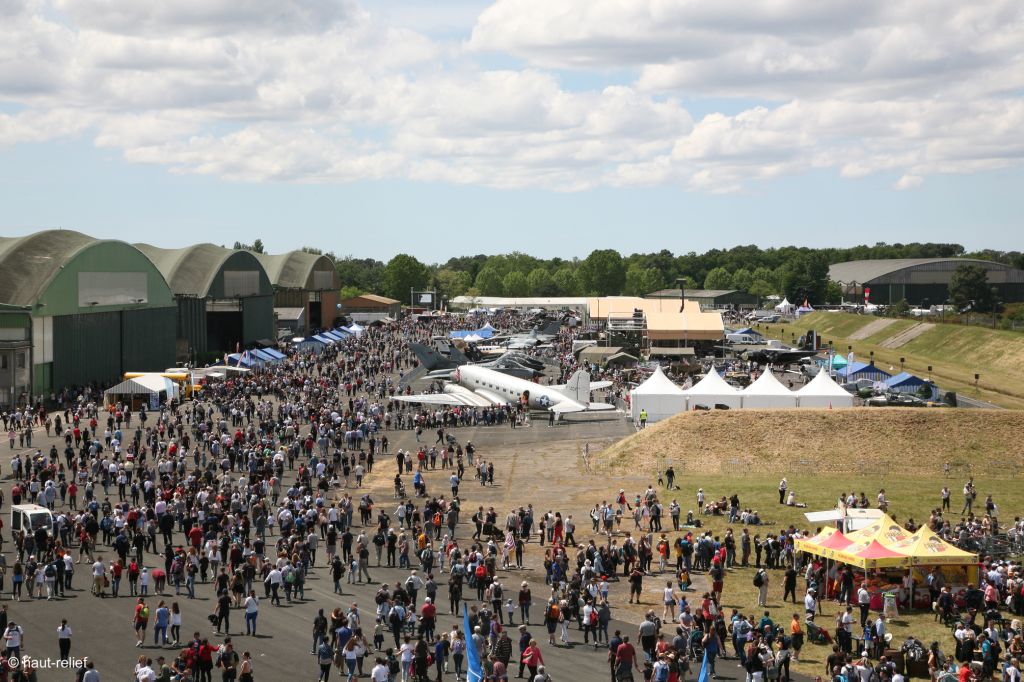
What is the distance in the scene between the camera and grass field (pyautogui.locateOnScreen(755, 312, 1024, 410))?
80.1 metres

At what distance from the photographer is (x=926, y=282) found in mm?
175250

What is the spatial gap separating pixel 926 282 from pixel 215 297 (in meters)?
121

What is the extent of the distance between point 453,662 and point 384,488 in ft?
65.4

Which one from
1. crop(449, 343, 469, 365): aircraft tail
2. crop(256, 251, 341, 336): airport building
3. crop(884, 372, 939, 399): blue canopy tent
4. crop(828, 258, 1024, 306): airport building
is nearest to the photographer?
crop(884, 372, 939, 399): blue canopy tent

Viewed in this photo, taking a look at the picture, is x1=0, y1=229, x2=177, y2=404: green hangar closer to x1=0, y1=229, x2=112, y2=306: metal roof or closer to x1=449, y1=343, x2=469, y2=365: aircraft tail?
x1=0, y1=229, x2=112, y2=306: metal roof

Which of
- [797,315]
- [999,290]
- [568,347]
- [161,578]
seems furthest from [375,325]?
[161,578]

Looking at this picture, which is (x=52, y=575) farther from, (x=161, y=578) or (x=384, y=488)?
(x=384, y=488)

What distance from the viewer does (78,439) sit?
155 feet

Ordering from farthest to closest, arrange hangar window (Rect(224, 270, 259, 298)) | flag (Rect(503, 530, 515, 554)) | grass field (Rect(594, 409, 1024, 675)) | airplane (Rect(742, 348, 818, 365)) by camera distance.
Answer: hangar window (Rect(224, 270, 259, 298)) → airplane (Rect(742, 348, 818, 365)) → grass field (Rect(594, 409, 1024, 675)) → flag (Rect(503, 530, 515, 554))

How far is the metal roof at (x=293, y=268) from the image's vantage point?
132625mm

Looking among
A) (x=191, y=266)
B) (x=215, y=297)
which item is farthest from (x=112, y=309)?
(x=191, y=266)

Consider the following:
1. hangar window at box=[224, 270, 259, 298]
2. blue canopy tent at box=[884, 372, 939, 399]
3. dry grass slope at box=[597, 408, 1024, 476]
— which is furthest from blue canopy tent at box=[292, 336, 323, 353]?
dry grass slope at box=[597, 408, 1024, 476]

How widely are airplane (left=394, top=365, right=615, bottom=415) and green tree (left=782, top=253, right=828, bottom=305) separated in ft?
446

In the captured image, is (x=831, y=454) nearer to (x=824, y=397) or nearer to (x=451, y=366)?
(x=824, y=397)
